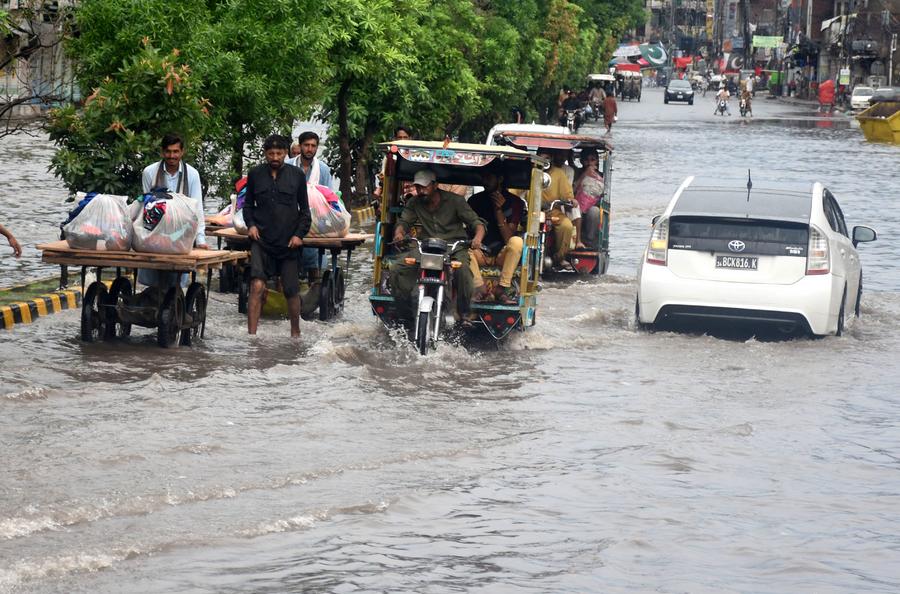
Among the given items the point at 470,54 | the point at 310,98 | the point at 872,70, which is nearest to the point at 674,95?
the point at 872,70

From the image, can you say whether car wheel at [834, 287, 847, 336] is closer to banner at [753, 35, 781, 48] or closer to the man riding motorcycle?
the man riding motorcycle

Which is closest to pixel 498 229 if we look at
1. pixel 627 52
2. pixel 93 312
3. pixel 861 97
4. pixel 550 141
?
pixel 93 312

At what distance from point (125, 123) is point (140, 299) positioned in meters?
2.66

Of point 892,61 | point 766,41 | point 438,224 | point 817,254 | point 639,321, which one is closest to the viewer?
point 438,224

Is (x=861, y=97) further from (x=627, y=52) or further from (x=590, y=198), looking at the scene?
(x=590, y=198)

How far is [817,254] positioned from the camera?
14.2m

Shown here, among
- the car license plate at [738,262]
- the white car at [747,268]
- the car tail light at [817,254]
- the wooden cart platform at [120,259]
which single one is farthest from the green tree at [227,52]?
the car tail light at [817,254]

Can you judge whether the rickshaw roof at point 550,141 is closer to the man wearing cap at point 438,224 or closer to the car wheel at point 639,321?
the car wheel at point 639,321

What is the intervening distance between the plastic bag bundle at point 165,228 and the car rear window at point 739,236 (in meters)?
4.39

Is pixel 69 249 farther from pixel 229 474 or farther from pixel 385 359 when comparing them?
pixel 229 474

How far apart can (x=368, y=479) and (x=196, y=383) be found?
300 cm

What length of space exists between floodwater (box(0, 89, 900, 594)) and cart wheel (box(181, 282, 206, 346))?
163 mm

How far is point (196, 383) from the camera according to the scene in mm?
11688

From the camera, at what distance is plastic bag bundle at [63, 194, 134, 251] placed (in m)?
12.4
